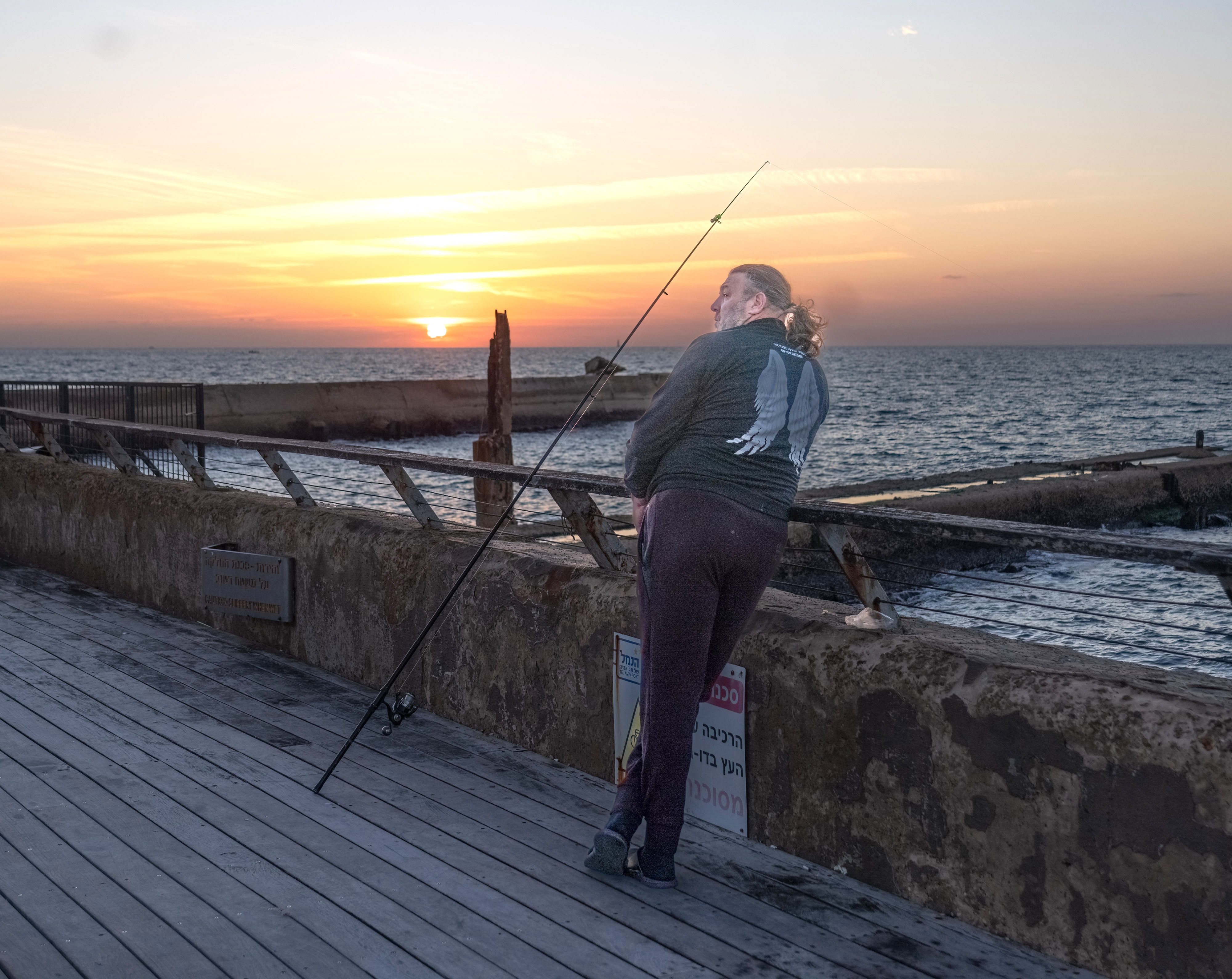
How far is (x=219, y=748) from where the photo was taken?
4.19m

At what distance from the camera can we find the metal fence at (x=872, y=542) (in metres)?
2.61

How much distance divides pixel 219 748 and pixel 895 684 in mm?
2541

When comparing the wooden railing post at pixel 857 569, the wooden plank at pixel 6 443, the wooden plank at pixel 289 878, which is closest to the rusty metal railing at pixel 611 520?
the wooden railing post at pixel 857 569

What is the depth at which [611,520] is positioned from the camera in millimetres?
4801

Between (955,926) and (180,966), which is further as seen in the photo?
(955,926)

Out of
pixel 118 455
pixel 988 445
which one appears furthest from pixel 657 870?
pixel 988 445

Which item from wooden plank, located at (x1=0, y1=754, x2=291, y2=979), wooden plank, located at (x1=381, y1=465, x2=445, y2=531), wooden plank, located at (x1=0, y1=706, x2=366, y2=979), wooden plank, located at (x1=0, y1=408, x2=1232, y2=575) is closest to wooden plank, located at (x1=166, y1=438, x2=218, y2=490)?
wooden plank, located at (x1=381, y1=465, x2=445, y2=531)

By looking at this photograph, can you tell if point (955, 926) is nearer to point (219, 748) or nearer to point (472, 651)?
point (472, 651)

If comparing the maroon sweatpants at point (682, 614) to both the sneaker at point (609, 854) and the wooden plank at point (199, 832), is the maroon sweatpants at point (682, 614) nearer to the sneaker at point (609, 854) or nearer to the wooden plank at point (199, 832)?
the sneaker at point (609, 854)

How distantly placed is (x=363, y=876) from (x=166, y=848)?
615mm

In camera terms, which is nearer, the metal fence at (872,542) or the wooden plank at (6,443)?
the metal fence at (872,542)

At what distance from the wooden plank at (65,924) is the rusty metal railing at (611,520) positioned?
1.77 meters

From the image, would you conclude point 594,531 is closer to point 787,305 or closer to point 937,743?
point 787,305

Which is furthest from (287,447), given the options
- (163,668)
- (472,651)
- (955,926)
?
(955,926)
